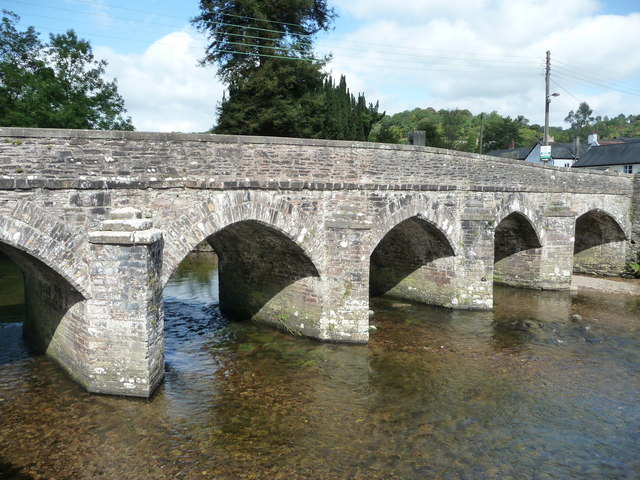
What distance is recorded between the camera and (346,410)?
30.3ft

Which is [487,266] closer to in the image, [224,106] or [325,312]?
[325,312]

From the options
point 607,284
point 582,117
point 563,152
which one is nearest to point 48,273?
point 607,284

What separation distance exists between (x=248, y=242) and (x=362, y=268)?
10.3 ft

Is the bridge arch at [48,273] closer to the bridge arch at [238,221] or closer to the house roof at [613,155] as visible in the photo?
the bridge arch at [238,221]

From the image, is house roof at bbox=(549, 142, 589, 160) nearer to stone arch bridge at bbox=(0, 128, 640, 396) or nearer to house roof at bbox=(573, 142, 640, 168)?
house roof at bbox=(573, 142, 640, 168)

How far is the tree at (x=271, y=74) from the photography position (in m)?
26.0

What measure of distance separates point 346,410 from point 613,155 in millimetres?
38903

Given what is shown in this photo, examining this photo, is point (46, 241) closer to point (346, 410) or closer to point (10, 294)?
point (346, 410)

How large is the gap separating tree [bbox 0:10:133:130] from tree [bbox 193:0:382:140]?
5.90m

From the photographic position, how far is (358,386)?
1030 centimetres

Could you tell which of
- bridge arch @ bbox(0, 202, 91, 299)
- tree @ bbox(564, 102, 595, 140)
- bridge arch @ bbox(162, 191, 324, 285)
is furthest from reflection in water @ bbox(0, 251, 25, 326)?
tree @ bbox(564, 102, 595, 140)

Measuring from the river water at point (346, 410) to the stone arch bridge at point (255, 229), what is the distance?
83 centimetres

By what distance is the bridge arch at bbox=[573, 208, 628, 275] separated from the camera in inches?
912

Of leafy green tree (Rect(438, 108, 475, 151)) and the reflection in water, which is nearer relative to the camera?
the reflection in water
